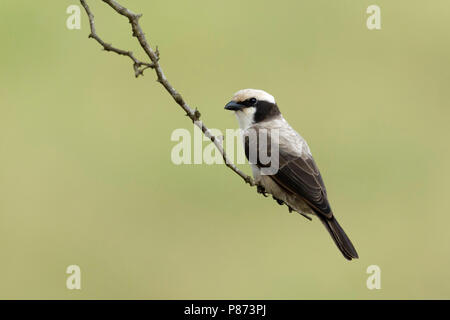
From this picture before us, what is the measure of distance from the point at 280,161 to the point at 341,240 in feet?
2.85

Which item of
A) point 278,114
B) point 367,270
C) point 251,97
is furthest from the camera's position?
point 367,270

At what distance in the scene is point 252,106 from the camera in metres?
5.07

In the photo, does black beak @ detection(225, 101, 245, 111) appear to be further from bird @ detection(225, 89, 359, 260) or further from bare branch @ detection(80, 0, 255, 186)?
bare branch @ detection(80, 0, 255, 186)

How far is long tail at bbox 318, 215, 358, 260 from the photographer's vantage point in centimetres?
419

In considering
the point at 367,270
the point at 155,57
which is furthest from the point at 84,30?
the point at 155,57

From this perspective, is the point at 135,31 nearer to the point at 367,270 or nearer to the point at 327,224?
the point at 327,224

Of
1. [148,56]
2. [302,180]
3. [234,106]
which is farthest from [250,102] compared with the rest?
[148,56]

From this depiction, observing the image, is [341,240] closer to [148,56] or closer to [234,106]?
[234,106]

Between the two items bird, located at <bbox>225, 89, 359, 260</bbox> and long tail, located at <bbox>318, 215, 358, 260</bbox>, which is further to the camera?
bird, located at <bbox>225, 89, 359, 260</bbox>

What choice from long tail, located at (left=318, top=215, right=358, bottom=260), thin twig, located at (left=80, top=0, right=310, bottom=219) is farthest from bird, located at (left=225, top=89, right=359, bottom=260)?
thin twig, located at (left=80, top=0, right=310, bottom=219)

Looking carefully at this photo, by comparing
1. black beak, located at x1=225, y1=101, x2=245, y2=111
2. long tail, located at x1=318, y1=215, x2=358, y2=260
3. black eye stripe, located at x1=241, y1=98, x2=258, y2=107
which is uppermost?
A: black eye stripe, located at x1=241, y1=98, x2=258, y2=107

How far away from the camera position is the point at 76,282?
24.6 feet

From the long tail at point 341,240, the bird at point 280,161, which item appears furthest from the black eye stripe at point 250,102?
the long tail at point 341,240

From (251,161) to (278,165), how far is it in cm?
21
